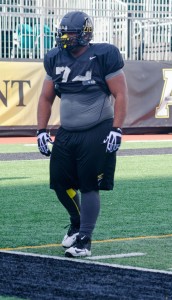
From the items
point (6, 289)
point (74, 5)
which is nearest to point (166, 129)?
point (74, 5)

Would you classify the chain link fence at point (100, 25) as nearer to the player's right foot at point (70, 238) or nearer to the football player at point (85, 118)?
the football player at point (85, 118)

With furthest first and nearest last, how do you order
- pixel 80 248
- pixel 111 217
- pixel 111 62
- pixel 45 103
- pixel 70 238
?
pixel 111 217, pixel 45 103, pixel 70 238, pixel 111 62, pixel 80 248

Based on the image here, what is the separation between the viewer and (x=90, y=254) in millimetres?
6957

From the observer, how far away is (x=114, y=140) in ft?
22.6

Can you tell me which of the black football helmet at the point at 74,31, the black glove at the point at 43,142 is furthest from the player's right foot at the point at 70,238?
the black football helmet at the point at 74,31

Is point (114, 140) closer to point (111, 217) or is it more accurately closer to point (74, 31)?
point (74, 31)

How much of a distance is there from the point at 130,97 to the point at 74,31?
54.6ft

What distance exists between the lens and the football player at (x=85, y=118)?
698cm

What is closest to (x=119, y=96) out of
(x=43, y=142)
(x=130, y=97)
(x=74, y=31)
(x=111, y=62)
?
(x=111, y=62)

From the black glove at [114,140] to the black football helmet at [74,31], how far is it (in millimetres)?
733

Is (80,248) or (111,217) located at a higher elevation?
(80,248)

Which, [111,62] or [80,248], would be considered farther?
[111,62]

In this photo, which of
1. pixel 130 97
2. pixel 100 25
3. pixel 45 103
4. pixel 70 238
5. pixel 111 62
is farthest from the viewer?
pixel 100 25

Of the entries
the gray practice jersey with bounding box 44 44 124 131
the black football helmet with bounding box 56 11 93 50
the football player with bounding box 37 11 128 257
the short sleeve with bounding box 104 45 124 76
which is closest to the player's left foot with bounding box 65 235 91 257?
the football player with bounding box 37 11 128 257
